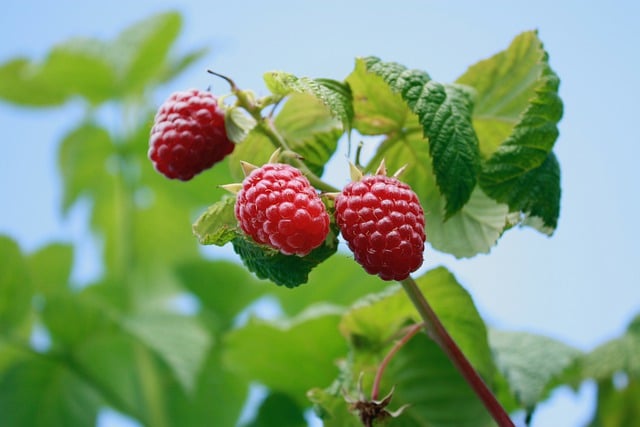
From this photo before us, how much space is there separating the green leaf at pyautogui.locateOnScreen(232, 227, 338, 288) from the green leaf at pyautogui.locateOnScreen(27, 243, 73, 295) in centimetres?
101

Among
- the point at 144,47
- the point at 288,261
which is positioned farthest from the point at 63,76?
the point at 288,261

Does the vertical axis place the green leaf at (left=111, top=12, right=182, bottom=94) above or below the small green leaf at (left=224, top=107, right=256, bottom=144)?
below

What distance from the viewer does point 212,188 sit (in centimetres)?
147

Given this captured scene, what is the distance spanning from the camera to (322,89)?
0.59 m

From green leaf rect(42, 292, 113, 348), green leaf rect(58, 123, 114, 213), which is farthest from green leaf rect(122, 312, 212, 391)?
green leaf rect(58, 123, 114, 213)

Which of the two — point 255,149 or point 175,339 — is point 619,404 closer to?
point 175,339

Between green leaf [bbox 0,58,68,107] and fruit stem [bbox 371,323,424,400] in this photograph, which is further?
green leaf [bbox 0,58,68,107]

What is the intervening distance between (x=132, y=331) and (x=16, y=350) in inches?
7.9

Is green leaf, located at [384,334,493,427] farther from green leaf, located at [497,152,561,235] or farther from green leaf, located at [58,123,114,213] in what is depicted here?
green leaf, located at [58,123,114,213]

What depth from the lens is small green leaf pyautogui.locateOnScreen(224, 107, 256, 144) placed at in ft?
2.06

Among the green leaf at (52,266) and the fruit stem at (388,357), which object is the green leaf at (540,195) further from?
the green leaf at (52,266)

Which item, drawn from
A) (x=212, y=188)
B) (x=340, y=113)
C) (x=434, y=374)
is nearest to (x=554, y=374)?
(x=434, y=374)

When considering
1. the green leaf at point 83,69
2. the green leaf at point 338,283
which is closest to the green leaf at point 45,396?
the green leaf at point 338,283

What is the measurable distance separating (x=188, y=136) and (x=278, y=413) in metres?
0.55
